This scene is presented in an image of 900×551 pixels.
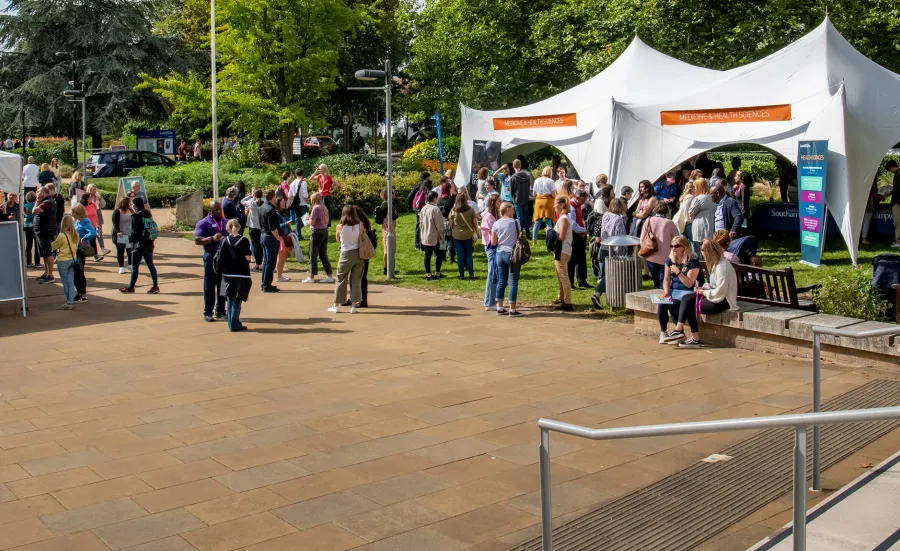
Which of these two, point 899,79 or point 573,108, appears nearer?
point 899,79

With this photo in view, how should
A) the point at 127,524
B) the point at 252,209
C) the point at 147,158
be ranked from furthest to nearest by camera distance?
1. the point at 147,158
2. the point at 252,209
3. the point at 127,524

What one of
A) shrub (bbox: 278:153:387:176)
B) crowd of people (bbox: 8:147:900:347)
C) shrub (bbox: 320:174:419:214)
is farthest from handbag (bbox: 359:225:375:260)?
shrub (bbox: 278:153:387:176)

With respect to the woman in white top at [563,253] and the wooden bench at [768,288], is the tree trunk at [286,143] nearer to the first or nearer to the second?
the woman in white top at [563,253]

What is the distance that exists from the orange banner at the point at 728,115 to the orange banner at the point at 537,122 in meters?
2.84

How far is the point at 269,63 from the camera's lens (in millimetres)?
36625

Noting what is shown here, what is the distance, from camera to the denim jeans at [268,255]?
15.9 m

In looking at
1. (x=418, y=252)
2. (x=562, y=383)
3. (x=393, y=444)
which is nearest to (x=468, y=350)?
(x=562, y=383)

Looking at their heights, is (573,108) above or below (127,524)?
above

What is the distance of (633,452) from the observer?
7430mm

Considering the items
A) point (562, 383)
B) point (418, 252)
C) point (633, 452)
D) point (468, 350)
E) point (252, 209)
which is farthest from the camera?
point (418, 252)

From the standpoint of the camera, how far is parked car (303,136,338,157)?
52.0 meters

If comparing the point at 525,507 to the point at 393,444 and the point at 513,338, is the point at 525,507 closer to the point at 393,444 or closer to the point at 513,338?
the point at 393,444

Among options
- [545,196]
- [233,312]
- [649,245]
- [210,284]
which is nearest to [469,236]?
[545,196]

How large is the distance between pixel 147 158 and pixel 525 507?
123 feet
